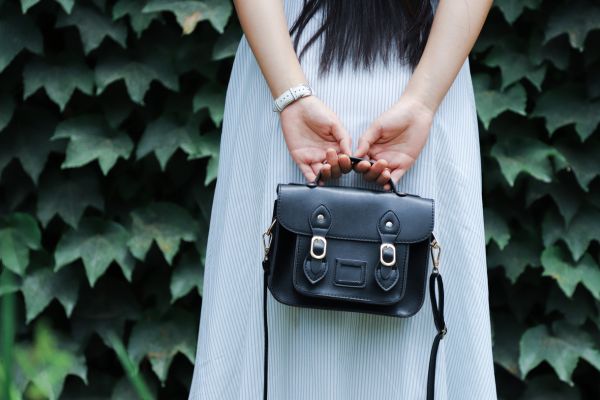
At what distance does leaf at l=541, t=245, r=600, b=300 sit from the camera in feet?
6.97

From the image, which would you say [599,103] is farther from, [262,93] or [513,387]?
[262,93]

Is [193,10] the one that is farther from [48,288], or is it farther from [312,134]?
[312,134]

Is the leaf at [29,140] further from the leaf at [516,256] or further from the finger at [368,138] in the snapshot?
the finger at [368,138]

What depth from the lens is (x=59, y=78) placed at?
2127 mm

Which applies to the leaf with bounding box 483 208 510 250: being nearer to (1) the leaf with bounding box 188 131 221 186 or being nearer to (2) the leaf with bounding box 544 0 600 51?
(2) the leaf with bounding box 544 0 600 51

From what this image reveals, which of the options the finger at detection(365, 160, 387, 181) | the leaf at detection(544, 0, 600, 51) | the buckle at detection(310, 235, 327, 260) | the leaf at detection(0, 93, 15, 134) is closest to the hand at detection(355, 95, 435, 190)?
the finger at detection(365, 160, 387, 181)

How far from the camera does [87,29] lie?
2.11 metres

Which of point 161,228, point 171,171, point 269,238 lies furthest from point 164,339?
point 269,238

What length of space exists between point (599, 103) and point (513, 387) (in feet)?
2.71

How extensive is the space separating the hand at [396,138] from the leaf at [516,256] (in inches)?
45.7

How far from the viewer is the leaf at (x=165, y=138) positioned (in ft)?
7.00

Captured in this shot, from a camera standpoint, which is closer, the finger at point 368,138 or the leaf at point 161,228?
the finger at point 368,138

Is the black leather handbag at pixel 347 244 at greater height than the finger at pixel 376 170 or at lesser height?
lesser

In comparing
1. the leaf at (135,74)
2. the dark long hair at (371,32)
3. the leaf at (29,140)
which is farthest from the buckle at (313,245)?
the leaf at (29,140)
